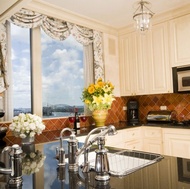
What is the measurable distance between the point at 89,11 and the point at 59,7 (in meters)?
0.45

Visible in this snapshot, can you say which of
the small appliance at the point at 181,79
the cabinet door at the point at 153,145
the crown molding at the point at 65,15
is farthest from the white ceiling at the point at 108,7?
the cabinet door at the point at 153,145

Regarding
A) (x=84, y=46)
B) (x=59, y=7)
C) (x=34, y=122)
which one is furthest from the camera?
(x=84, y=46)

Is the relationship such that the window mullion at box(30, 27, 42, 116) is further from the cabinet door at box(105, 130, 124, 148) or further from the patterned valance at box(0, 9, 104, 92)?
the cabinet door at box(105, 130, 124, 148)

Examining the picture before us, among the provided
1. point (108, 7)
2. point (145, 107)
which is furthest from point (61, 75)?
point (145, 107)

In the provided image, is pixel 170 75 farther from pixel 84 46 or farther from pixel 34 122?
pixel 34 122

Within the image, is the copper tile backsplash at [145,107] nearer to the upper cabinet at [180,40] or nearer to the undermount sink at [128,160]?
the upper cabinet at [180,40]

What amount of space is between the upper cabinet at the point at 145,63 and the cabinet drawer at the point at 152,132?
0.62 metres

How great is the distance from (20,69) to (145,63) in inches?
78.5

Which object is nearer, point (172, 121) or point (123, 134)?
point (123, 134)

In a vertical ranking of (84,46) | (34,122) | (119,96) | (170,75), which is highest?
(84,46)

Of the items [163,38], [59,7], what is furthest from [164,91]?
[59,7]

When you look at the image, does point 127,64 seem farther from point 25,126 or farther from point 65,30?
point 25,126

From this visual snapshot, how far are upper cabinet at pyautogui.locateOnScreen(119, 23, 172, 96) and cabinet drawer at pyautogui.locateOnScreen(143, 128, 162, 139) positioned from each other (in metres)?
0.62

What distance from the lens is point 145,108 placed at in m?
3.88
